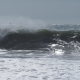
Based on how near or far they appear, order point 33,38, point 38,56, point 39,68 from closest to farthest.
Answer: point 39,68
point 38,56
point 33,38

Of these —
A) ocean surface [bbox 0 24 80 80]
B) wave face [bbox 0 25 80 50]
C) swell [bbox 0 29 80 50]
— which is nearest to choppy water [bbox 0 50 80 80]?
ocean surface [bbox 0 24 80 80]

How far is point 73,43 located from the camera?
18.0 meters

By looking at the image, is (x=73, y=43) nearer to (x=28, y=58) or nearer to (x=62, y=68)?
(x=28, y=58)

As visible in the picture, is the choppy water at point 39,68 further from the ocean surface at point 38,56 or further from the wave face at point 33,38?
the wave face at point 33,38

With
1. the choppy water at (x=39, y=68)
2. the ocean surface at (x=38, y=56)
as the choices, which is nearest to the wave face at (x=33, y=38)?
the ocean surface at (x=38, y=56)

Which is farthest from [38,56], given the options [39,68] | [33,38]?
[33,38]

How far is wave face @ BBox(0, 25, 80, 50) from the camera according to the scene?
1758 cm

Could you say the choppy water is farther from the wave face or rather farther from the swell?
the swell

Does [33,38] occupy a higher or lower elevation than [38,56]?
higher

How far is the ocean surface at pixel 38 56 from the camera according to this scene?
9.09 meters

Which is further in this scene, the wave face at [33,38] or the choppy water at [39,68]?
the wave face at [33,38]

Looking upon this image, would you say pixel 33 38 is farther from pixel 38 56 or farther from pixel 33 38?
pixel 38 56

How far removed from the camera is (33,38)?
19875mm

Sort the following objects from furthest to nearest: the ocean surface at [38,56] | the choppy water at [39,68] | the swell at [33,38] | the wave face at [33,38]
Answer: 1. the swell at [33,38]
2. the wave face at [33,38]
3. the ocean surface at [38,56]
4. the choppy water at [39,68]
